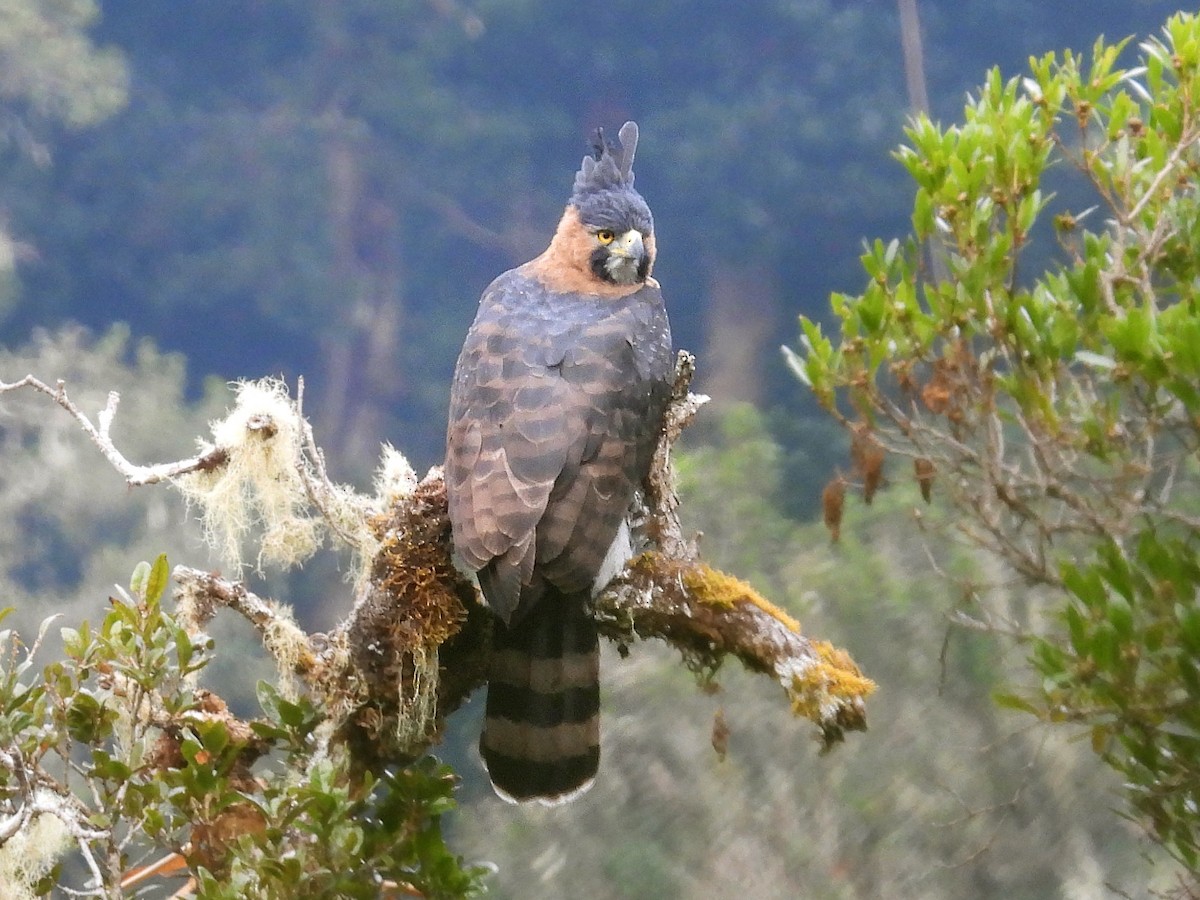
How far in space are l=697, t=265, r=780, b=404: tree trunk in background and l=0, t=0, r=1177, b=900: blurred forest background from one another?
0.01m

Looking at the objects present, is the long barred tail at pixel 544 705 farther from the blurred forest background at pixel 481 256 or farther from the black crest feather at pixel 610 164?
the blurred forest background at pixel 481 256

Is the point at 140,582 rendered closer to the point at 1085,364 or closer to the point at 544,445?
the point at 544,445

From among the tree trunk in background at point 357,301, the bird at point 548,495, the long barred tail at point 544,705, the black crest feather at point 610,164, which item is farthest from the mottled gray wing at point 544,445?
the tree trunk in background at point 357,301

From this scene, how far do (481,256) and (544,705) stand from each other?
2.14m

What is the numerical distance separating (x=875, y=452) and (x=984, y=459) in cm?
24

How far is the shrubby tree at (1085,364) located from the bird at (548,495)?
1.70 ft

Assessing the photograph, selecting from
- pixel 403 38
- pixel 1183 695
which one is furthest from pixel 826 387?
pixel 403 38

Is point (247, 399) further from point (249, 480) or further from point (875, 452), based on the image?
point (875, 452)

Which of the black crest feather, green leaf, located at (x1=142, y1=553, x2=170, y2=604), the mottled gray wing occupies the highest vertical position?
the black crest feather

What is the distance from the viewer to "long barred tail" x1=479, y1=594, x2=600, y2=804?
2254mm

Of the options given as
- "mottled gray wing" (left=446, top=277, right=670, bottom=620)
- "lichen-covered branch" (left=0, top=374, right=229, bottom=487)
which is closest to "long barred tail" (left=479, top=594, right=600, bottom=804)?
"mottled gray wing" (left=446, top=277, right=670, bottom=620)

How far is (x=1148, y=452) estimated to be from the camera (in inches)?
101

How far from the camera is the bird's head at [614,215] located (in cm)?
281

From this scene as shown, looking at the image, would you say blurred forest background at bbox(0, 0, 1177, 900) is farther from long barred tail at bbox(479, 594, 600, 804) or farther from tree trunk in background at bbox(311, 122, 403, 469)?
long barred tail at bbox(479, 594, 600, 804)
